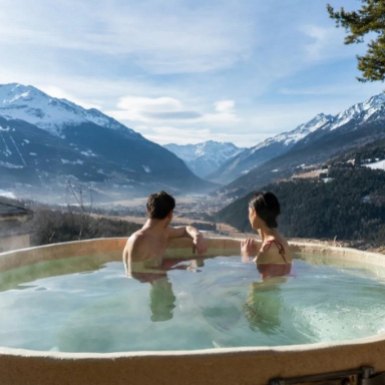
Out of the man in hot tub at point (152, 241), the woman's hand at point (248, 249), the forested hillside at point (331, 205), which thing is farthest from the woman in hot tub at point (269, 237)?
the forested hillside at point (331, 205)

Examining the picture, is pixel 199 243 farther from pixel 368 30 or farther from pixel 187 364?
pixel 368 30

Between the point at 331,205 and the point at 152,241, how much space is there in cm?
6807

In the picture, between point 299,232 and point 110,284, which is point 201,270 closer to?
point 110,284

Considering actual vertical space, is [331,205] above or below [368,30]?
below

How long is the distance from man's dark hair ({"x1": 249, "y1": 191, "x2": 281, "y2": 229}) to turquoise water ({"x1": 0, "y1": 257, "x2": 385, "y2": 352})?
460 mm

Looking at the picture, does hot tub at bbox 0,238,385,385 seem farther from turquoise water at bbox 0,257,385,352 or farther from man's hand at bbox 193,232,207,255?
man's hand at bbox 193,232,207,255

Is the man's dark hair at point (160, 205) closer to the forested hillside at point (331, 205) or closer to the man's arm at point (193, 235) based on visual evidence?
the man's arm at point (193, 235)

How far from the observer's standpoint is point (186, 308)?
10.7 feet

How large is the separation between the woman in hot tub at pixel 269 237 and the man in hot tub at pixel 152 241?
599 mm

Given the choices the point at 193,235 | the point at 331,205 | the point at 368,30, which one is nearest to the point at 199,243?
the point at 193,235

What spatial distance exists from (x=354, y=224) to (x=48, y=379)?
204ft

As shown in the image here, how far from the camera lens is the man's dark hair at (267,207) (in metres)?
4.05

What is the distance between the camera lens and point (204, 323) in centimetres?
285

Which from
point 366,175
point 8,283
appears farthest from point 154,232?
point 366,175
